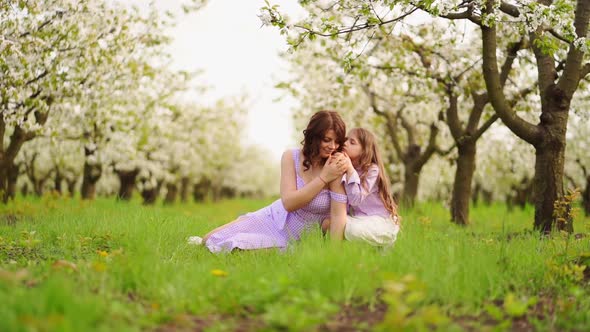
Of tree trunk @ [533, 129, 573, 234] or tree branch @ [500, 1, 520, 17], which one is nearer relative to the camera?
tree branch @ [500, 1, 520, 17]

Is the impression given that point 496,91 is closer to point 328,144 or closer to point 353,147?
point 353,147

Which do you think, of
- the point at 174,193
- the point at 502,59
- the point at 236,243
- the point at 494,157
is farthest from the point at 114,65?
the point at 174,193

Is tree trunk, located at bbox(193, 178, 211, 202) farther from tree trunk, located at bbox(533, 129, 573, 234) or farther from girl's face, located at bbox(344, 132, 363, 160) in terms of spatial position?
girl's face, located at bbox(344, 132, 363, 160)

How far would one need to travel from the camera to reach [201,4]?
1266 cm

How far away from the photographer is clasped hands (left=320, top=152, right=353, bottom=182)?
583cm

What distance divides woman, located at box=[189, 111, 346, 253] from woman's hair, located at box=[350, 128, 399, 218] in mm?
317

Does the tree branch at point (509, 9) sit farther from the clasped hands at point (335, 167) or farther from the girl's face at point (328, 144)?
the clasped hands at point (335, 167)

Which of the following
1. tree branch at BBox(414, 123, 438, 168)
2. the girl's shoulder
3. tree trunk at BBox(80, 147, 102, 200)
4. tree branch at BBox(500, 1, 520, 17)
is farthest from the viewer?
tree trunk at BBox(80, 147, 102, 200)

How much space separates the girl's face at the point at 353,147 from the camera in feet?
20.7

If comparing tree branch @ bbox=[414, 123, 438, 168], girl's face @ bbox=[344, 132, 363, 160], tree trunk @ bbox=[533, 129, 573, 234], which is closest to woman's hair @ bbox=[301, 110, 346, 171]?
girl's face @ bbox=[344, 132, 363, 160]

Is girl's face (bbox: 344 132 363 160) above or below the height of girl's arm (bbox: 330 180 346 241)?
above

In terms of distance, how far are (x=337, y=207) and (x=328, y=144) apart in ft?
2.23

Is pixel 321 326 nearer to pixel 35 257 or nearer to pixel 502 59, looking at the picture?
pixel 35 257

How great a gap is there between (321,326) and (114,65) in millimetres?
9572
